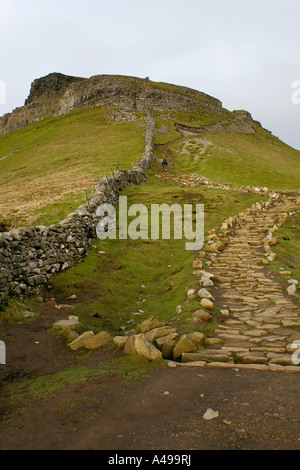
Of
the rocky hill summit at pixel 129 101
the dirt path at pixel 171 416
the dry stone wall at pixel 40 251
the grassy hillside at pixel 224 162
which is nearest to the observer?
the dirt path at pixel 171 416

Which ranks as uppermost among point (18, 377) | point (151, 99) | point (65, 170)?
point (151, 99)

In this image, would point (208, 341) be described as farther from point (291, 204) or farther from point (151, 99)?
point (151, 99)

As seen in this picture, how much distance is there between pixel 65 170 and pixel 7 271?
3210 centimetres

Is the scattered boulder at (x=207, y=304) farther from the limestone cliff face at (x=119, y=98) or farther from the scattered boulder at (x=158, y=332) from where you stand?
the limestone cliff face at (x=119, y=98)

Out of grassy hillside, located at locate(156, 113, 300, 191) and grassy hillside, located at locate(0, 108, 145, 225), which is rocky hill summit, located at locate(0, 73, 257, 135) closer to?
grassy hillside, located at locate(0, 108, 145, 225)

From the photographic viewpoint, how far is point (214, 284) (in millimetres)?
10984

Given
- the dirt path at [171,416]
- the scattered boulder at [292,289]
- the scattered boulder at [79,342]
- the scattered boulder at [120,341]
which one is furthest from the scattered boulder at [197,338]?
the scattered boulder at [292,289]

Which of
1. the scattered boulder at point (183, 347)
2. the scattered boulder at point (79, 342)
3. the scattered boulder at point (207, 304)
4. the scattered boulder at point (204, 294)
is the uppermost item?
the scattered boulder at point (204, 294)

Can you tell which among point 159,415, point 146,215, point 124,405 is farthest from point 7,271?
point 146,215

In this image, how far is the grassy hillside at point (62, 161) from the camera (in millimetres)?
22406

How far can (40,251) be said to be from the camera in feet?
36.4

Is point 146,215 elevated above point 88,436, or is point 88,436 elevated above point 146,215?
point 146,215

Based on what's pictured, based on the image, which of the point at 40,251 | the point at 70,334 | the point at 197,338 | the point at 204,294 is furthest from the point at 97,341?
the point at 40,251

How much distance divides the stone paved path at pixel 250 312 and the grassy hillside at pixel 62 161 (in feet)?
36.0
